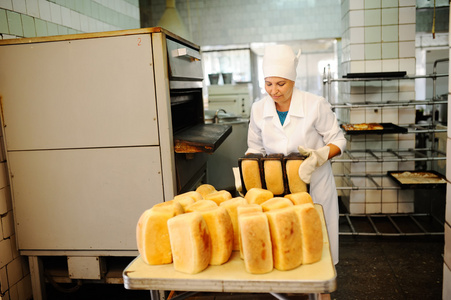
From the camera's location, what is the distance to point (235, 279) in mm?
1104

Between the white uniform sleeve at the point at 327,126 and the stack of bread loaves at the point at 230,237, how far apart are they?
1037 millimetres

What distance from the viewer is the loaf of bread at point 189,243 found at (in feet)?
3.76

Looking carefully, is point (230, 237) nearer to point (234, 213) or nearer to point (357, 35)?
point (234, 213)

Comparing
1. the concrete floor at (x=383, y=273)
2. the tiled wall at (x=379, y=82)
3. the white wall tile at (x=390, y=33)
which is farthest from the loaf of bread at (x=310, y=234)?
the white wall tile at (x=390, y=33)

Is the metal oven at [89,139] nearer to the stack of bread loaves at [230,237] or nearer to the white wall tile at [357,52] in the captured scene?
the stack of bread loaves at [230,237]

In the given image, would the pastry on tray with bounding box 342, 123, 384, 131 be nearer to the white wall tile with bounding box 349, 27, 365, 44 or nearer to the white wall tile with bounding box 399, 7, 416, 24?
the white wall tile with bounding box 349, 27, 365, 44

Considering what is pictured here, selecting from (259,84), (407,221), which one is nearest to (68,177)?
(407,221)

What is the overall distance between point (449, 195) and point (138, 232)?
1503 millimetres

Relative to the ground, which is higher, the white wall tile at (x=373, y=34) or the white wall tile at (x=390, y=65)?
the white wall tile at (x=373, y=34)

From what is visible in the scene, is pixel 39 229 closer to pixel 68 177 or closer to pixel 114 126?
pixel 68 177

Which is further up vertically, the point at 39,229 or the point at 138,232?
the point at 138,232

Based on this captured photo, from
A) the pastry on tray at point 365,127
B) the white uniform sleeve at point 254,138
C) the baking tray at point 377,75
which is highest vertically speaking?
the baking tray at point 377,75

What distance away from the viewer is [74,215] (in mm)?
2266

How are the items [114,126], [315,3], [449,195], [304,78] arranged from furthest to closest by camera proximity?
1. [304,78]
2. [315,3]
3. [114,126]
4. [449,195]
